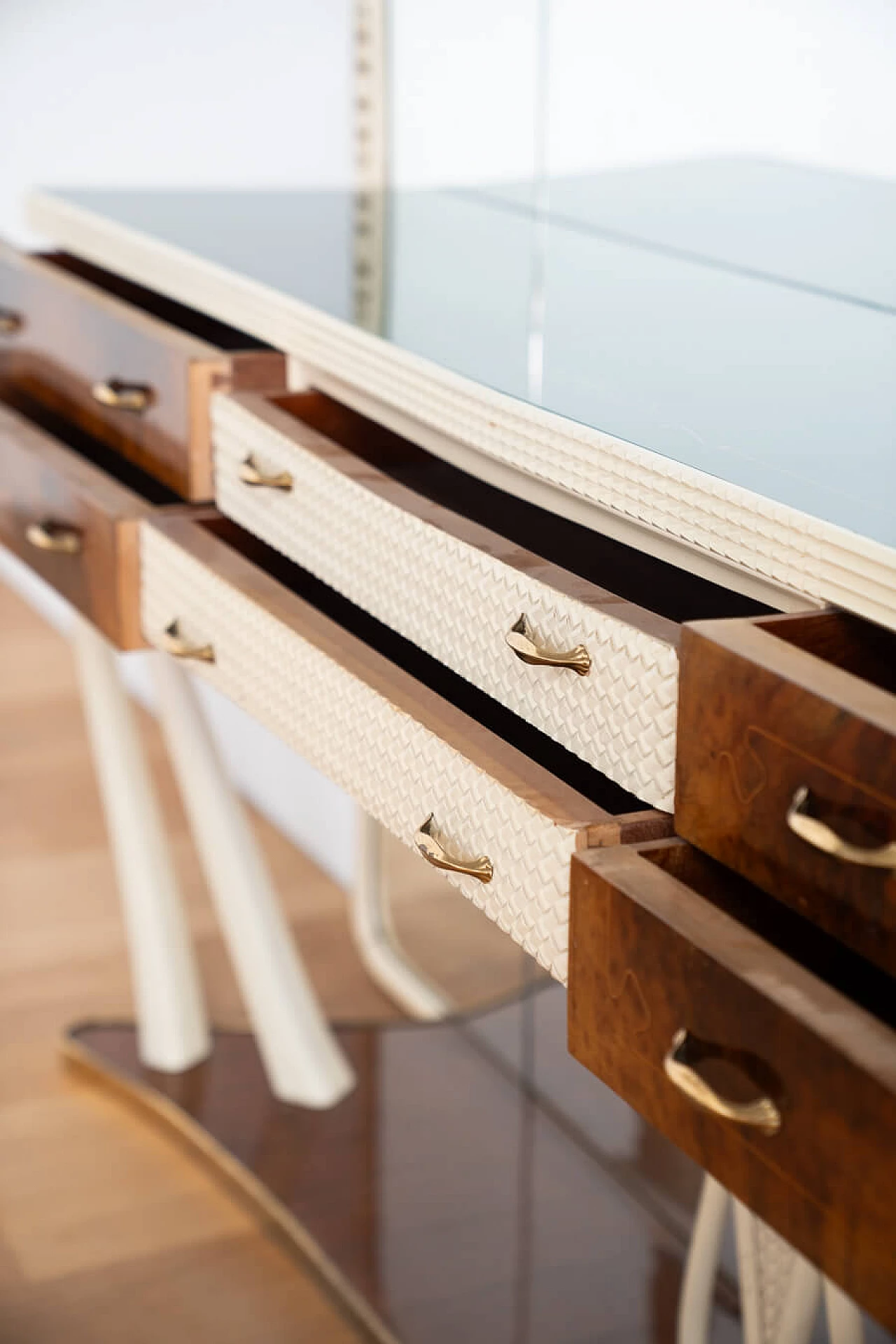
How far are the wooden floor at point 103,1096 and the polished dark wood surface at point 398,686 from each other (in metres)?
0.64

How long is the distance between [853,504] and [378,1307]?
0.88m

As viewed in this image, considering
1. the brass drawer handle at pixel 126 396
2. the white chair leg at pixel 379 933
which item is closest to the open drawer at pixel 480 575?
the brass drawer handle at pixel 126 396

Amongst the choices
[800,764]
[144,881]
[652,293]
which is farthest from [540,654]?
[144,881]

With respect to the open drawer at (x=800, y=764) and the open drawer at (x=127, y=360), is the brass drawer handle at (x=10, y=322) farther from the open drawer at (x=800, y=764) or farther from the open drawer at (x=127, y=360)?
the open drawer at (x=800, y=764)

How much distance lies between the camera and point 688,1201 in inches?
53.7

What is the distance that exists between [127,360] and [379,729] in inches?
19.3

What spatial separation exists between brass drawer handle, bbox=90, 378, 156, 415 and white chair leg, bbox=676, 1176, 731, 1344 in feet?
2.07

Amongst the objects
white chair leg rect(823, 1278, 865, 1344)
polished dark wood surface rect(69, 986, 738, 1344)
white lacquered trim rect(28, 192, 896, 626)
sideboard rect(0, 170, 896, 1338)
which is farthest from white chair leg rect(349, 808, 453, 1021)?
white chair leg rect(823, 1278, 865, 1344)

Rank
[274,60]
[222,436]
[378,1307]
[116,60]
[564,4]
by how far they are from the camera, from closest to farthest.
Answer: [222,436], [378,1307], [564,4], [274,60], [116,60]

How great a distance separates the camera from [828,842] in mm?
527

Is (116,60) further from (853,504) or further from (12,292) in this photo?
(853,504)

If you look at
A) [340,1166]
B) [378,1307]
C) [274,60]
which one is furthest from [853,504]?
[274,60]

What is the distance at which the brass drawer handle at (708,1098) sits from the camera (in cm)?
53

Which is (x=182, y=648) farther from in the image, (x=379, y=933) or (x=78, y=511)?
(x=379, y=933)
